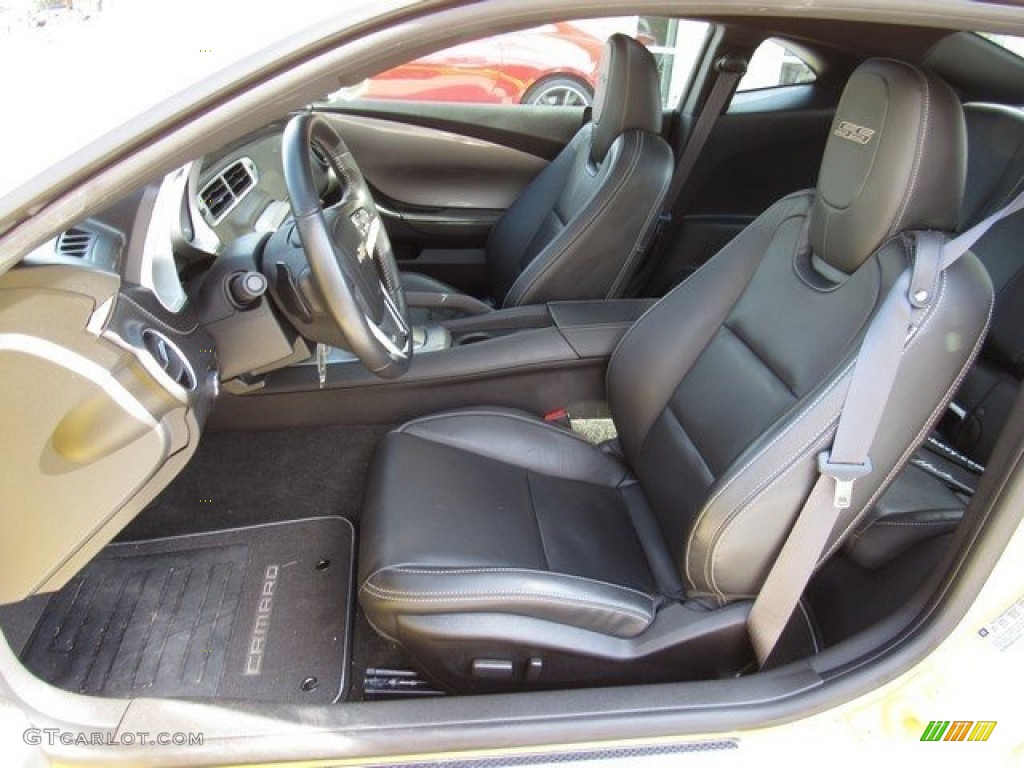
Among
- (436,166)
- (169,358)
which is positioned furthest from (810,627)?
(436,166)

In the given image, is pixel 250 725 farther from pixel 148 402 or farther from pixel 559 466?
pixel 559 466

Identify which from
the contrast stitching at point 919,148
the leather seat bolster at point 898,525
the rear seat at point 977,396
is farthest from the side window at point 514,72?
the leather seat bolster at point 898,525

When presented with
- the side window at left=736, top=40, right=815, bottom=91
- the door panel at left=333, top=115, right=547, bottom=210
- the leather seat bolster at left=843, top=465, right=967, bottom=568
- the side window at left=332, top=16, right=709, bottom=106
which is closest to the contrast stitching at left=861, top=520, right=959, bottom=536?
the leather seat bolster at left=843, top=465, right=967, bottom=568

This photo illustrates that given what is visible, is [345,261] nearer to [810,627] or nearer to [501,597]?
[501,597]

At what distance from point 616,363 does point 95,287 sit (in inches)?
39.0

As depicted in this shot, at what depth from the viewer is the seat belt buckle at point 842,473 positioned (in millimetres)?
951

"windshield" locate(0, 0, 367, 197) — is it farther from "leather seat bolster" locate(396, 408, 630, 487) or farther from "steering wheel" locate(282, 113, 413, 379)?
"leather seat bolster" locate(396, 408, 630, 487)

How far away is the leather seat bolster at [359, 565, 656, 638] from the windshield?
0.70 meters

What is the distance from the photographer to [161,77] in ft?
2.24

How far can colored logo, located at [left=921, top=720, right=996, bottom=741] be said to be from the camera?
3.07 feet

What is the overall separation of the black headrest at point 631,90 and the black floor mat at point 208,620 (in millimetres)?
1298

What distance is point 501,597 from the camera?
42.1 inches

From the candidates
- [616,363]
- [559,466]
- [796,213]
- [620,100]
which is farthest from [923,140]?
[620,100]

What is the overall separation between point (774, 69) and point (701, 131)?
15.4 inches
